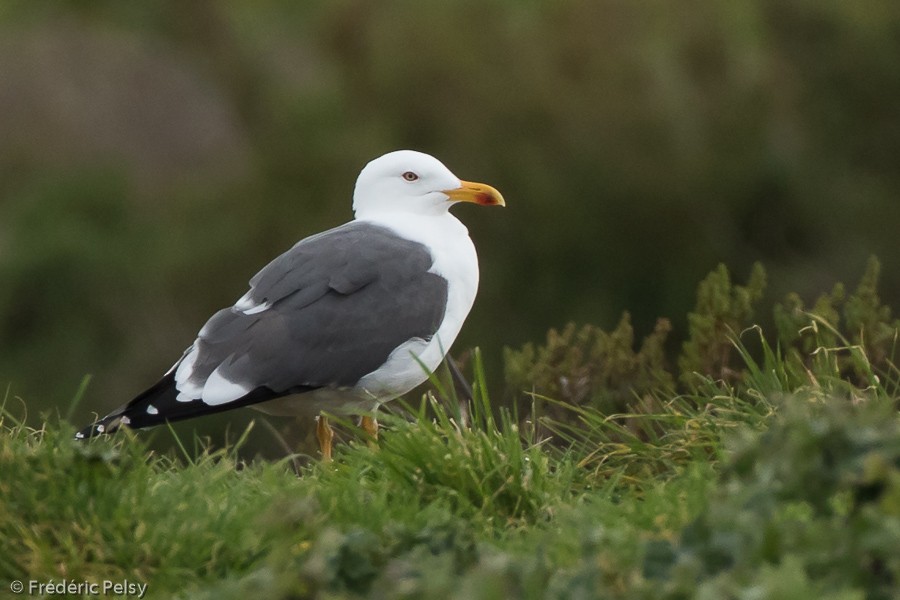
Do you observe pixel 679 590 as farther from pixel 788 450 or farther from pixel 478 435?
pixel 478 435

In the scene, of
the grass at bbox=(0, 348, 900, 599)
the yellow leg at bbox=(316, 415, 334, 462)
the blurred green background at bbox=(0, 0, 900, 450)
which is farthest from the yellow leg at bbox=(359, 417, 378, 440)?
the blurred green background at bbox=(0, 0, 900, 450)

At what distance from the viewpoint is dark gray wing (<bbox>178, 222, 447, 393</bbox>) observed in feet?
17.0

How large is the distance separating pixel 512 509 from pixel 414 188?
2.18 m

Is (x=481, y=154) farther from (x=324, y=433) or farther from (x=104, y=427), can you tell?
(x=104, y=427)

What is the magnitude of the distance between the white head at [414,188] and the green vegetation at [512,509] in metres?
1.30

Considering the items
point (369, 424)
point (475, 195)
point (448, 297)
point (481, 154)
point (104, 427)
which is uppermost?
point (475, 195)

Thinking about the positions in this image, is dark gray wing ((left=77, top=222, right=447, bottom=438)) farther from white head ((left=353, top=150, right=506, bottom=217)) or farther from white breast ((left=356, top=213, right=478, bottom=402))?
white head ((left=353, top=150, right=506, bottom=217))

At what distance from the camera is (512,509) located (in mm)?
4109

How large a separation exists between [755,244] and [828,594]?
12924 mm

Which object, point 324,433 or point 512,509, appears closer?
point 512,509

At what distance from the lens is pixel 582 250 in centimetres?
1578

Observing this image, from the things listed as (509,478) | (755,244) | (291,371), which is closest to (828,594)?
(509,478)

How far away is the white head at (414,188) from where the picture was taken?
6.01 meters

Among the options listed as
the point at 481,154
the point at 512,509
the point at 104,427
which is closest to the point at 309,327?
the point at 104,427
